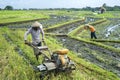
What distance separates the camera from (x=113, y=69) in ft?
28.1

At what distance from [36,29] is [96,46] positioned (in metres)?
5.48

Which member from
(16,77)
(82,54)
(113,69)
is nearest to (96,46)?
(82,54)

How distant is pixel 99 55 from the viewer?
10.5m

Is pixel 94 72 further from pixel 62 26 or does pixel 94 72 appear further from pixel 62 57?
pixel 62 26

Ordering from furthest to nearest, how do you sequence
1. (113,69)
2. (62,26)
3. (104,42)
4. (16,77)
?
(62,26)
(104,42)
(113,69)
(16,77)

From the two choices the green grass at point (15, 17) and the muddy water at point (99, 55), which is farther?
the green grass at point (15, 17)

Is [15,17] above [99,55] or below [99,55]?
below

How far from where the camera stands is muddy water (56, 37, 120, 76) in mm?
8934

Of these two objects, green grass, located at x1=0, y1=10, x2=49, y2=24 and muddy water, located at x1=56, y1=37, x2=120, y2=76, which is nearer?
muddy water, located at x1=56, y1=37, x2=120, y2=76

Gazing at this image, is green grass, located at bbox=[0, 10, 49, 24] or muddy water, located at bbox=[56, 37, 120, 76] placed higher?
muddy water, located at bbox=[56, 37, 120, 76]

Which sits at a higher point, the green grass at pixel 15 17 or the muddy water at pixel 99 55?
the muddy water at pixel 99 55

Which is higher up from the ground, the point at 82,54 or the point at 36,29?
the point at 36,29

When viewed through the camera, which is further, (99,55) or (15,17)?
(15,17)

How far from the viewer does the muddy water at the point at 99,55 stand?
29.3ft
